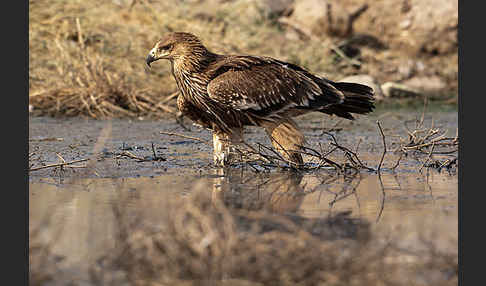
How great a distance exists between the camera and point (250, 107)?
5961 mm

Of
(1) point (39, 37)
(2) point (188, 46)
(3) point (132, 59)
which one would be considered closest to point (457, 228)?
(2) point (188, 46)

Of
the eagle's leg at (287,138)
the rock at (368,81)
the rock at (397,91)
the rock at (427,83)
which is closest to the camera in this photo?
the eagle's leg at (287,138)

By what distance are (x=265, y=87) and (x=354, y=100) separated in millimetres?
792

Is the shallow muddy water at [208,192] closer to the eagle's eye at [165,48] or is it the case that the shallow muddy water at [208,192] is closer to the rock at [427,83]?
the eagle's eye at [165,48]

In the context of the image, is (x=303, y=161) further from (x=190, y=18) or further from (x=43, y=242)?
(x=190, y=18)

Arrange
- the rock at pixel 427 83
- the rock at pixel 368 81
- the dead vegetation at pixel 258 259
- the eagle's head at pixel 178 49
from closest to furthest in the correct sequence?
the dead vegetation at pixel 258 259, the eagle's head at pixel 178 49, the rock at pixel 368 81, the rock at pixel 427 83

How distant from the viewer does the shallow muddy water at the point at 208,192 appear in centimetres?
374

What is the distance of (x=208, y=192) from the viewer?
487cm

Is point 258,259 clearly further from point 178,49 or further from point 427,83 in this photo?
point 427,83

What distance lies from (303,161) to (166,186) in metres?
1.59

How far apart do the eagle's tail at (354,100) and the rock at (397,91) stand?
5063 millimetres

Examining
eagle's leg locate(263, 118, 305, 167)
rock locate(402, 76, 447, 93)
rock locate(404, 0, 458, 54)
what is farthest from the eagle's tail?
rock locate(404, 0, 458, 54)

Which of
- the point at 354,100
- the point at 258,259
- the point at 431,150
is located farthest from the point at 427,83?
the point at 258,259

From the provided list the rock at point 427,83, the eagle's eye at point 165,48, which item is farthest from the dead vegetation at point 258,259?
the rock at point 427,83
